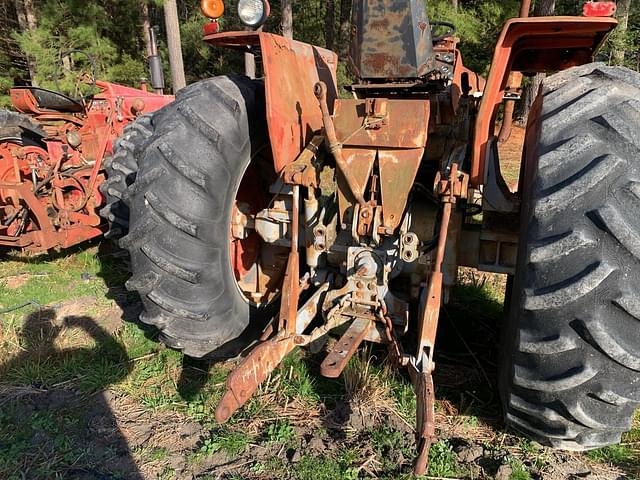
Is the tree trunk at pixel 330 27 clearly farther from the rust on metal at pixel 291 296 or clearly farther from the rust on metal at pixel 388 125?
the rust on metal at pixel 291 296

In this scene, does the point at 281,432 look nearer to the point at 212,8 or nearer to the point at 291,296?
the point at 291,296

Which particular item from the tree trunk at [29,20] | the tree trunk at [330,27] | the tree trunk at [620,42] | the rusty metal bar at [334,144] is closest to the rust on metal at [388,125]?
the rusty metal bar at [334,144]

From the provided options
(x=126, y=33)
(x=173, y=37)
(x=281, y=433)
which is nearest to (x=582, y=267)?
(x=281, y=433)

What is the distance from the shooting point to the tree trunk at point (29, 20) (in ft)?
44.2

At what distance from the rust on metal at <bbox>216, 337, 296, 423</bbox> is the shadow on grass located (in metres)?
0.71

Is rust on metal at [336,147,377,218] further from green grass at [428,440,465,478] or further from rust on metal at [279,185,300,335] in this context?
green grass at [428,440,465,478]

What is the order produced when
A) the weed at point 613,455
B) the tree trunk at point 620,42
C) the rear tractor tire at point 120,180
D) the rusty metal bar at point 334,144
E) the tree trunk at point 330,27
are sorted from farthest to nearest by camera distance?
the tree trunk at point 330,27
the tree trunk at point 620,42
the rear tractor tire at point 120,180
the weed at point 613,455
the rusty metal bar at point 334,144

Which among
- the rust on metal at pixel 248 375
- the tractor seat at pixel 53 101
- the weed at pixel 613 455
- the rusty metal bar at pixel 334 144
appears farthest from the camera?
the tractor seat at pixel 53 101

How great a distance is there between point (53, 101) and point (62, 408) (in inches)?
157

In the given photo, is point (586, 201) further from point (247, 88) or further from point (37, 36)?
point (37, 36)

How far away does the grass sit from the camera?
2432mm

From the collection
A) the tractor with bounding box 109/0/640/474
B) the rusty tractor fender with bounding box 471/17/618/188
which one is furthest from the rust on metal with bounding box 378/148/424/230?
the rusty tractor fender with bounding box 471/17/618/188

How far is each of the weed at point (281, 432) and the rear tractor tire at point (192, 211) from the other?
20.9 inches

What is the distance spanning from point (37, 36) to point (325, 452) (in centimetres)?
1463
